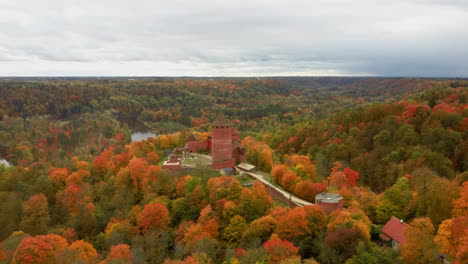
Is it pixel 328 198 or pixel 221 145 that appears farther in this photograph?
pixel 221 145

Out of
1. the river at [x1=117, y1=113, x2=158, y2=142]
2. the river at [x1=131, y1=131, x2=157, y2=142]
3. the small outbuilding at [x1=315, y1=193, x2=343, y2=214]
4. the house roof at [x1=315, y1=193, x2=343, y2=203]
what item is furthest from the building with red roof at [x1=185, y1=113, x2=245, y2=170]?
the river at [x1=131, y1=131, x2=157, y2=142]

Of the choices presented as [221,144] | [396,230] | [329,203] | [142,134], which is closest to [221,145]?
[221,144]

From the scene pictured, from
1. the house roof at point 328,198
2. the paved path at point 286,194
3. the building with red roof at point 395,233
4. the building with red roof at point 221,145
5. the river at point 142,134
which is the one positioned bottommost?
the river at point 142,134

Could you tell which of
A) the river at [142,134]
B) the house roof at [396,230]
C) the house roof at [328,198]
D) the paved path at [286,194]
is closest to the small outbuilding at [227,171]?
the paved path at [286,194]

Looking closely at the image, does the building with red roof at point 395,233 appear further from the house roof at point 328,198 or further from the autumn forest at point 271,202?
the house roof at point 328,198

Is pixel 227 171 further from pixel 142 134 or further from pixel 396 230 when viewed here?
pixel 142 134

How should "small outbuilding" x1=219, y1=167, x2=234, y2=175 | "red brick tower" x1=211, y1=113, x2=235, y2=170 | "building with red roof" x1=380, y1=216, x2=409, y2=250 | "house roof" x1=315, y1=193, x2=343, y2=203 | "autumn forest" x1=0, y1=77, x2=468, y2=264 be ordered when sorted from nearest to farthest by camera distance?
"autumn forest" x1=0, y1=77, x2=468, y2=264 → "building with red roof" x1=380, y1=216, x2=409, y2=250 → "house roof" x1=315, y1=193, x2=343, y2=203 → "small outbuilding" x1=219, y1=167, x2=234, y2=175 → "red brick tower" x1=211, y1=113, x2=235, y2=170

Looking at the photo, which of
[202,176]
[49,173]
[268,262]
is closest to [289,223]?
[268,262]

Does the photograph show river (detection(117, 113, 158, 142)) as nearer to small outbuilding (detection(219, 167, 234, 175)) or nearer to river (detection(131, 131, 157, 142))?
river (detection(131, 131, 157, 142))
